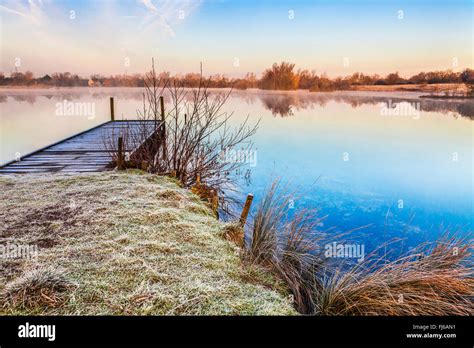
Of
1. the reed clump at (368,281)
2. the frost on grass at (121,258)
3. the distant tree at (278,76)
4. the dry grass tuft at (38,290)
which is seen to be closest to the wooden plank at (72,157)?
the frost on grass at (121,258)

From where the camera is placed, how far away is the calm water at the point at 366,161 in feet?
27.4

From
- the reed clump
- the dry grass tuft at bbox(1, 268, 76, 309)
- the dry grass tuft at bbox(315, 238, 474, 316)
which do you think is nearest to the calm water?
the reed clump

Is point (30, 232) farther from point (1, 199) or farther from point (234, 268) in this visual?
point (234, 268)

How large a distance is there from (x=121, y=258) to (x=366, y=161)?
12.6m

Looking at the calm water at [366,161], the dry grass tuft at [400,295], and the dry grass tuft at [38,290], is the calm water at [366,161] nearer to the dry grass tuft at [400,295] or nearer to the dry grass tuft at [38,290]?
the dry grass tuft at [400,295]

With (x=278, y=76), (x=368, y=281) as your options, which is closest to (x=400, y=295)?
(x=368, y=281)

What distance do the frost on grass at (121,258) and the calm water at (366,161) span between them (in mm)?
2884

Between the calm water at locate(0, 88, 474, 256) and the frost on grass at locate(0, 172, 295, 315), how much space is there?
288 cm

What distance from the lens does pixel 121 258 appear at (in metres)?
3.56

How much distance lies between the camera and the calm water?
27.4 ft

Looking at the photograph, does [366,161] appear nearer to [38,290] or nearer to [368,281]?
[368,281]

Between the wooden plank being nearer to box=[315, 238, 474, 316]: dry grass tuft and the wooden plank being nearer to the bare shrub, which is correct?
the bare shrub

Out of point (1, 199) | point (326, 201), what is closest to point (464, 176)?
point (326, 201)
